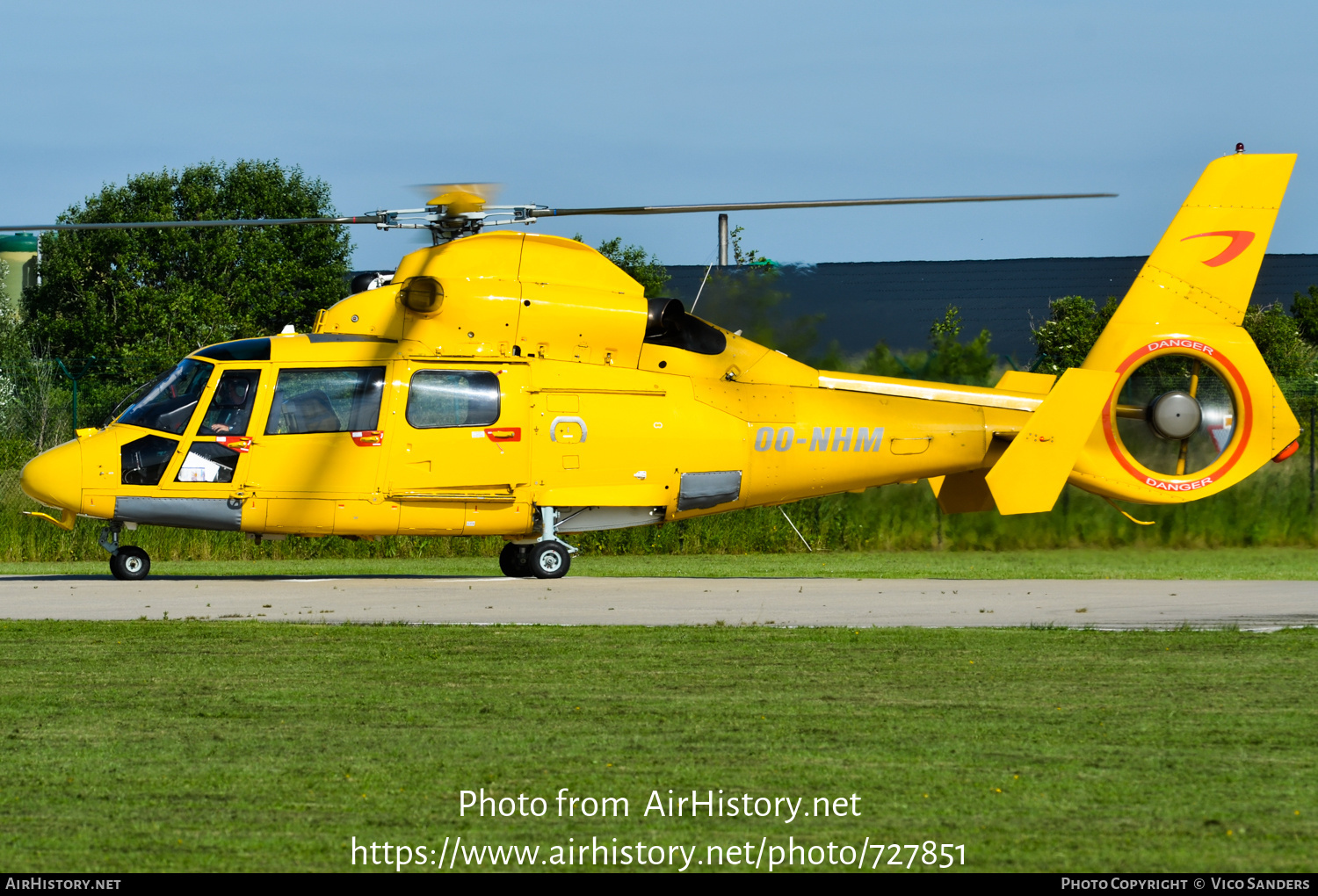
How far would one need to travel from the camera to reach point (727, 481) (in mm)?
18984

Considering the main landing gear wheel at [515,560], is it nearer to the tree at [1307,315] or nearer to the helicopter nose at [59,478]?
the helicopter nose at [59,478]

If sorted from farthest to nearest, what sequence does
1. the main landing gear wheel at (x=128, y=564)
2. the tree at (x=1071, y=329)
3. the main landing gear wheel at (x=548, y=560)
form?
Result: the tree at (x=1071, y=329) < the main landing gear wheel at (x=548, y=560) < the main landing gear wheel at (x=128, y=564)

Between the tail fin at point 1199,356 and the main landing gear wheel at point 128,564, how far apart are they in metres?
11.3

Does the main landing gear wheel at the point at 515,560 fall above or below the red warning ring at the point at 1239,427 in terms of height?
below

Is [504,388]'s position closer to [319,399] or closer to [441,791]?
[319,399]

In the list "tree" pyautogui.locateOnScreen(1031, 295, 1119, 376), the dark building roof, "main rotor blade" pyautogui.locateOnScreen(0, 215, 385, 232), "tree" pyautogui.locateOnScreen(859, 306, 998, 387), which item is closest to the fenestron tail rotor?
"main rotor blade" pyautogui.locateOnScreen(0, 215, 385, 232)

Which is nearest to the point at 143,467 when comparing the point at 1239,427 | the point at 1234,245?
the point at 1239,427

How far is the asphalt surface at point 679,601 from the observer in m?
13.7

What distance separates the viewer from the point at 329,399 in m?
17.9

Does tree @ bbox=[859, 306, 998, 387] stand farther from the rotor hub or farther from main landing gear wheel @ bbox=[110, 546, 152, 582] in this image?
main landing gear wheel @ bbox=[110, 546, 152, 582]

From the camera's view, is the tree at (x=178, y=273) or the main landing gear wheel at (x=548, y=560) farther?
the tree at (x=178, y=273)

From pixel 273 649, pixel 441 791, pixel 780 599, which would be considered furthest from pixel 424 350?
pixel 441 791

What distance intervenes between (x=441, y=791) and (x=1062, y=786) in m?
2.51

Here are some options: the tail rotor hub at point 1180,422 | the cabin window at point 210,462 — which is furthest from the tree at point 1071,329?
the cabin window at point 210,462
